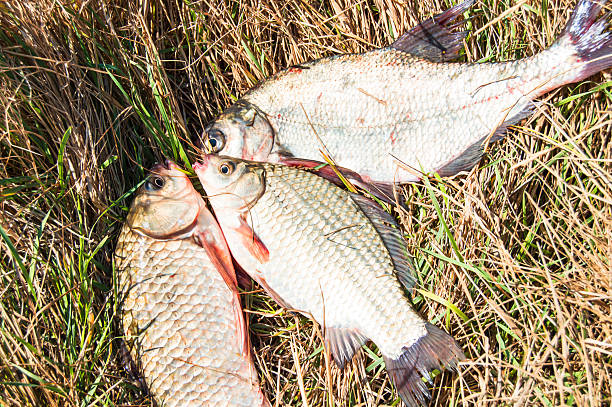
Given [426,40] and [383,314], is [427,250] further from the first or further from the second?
[426,40]

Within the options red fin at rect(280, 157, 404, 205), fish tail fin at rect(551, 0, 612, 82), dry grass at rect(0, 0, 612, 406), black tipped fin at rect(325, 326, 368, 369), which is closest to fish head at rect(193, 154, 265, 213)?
red fin at rect(280, 157, 404, 205)

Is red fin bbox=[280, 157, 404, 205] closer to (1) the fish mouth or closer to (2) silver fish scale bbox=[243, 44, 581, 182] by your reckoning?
(2) silver fish scale bbox=[243, 44, 581, 182]

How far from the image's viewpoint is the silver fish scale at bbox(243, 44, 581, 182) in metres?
2.21

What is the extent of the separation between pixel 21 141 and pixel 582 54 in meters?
2.66

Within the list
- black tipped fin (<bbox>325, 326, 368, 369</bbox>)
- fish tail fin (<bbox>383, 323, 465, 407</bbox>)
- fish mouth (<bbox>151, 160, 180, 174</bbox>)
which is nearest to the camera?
fish tail fin (<bbox>383, 323, 465, 407</bbox>)

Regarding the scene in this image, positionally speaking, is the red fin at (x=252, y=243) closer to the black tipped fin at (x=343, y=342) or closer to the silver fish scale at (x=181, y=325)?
the silver fish scale at (x=181, y=325)

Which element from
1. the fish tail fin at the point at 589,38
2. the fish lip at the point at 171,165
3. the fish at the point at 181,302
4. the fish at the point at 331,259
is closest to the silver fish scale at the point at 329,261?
the fish at the point at 331,259

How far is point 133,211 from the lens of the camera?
90.5 inches

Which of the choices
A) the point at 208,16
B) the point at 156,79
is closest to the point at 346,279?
the point at 156,79

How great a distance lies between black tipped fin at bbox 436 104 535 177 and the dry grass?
6 cm

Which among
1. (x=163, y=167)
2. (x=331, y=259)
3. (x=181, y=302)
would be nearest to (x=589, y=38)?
(x=331, y=259)

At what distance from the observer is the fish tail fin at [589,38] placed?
82.9 inches

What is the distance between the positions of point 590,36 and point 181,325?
224 cm

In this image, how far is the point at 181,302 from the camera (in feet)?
7.09
